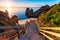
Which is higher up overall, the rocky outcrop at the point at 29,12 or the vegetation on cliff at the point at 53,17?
the vegetation on cliff at the point at 53,17

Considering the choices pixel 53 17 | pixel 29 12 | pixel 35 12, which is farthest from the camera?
pixel 29 12

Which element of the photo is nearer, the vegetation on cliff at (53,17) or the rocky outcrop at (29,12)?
the vegetation on cliff at (53,17)

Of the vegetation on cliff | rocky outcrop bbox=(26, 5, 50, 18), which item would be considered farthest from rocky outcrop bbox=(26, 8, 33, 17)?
the vegetation on cliff

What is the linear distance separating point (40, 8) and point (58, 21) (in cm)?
754

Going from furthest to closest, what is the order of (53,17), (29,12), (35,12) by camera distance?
(29,12) < (35,12) < (53,17)

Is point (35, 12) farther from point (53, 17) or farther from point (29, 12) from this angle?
point (53, 17)

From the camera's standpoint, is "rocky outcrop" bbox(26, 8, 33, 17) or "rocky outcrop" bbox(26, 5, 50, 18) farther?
"rocky outcrop" bbox(26, 8, 33, 17)

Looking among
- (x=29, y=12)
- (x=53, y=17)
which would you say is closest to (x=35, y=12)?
(x=29, y=12)

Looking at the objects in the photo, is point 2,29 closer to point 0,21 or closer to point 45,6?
point 0,21

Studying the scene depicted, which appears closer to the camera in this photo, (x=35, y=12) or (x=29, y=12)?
(x=35, y=12)

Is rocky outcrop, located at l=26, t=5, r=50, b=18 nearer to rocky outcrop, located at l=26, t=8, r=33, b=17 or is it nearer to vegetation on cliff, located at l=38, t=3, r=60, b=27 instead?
rocky outcrop, located at l=26, t=8, r=33, b=17

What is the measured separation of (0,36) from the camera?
330cm

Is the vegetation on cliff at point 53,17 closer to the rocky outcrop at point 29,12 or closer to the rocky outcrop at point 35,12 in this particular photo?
the rocky outcrop at point 35,12

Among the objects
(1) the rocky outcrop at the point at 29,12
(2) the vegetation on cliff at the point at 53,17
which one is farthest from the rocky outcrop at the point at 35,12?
(2) the vegetation on cliff at the point at 53,17
